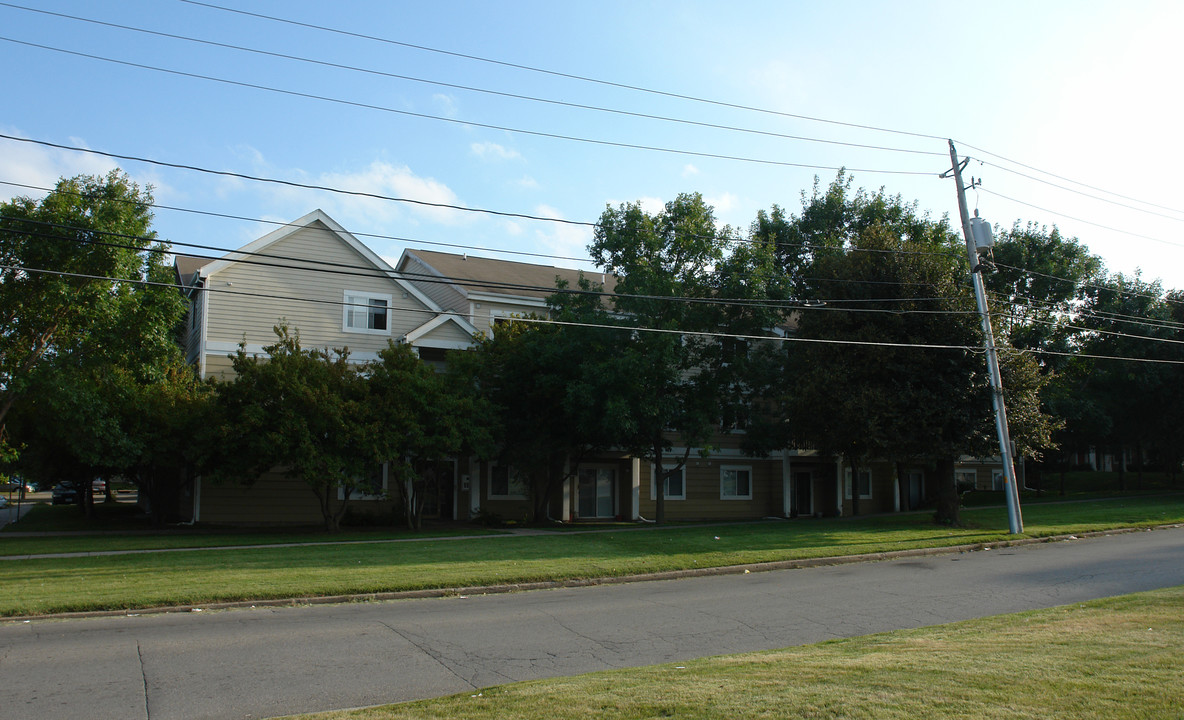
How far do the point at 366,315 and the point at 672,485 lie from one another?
1332 cm

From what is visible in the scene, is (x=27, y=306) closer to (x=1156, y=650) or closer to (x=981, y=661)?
(x=981, y=661)

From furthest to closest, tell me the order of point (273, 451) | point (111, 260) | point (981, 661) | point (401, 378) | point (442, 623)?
point (401, 378) < point (273, 451) < point (111, 260) < point (442, 623) < point (981, 661)

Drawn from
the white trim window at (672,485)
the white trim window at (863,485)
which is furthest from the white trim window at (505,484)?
the white trim window at (863,485)

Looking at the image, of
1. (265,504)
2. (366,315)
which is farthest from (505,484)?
(265,504)

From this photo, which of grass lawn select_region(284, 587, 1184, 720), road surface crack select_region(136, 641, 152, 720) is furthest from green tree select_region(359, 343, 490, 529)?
grass lawn select_region(284, 587, 1184, 720)

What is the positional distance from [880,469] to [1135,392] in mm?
12400

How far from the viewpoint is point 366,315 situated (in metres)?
26.3

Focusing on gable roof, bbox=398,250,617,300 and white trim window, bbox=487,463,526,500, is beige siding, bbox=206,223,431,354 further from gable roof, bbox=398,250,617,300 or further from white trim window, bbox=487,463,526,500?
white trim window, bbox=487,463,526,500

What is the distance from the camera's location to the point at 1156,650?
7301mm

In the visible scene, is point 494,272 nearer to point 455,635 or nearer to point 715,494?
point 715,494

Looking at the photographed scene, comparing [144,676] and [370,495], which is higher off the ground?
[370,495]

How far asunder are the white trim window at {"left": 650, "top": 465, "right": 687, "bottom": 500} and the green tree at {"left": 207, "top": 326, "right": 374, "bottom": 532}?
13.1m

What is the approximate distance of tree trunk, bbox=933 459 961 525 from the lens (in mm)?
24578

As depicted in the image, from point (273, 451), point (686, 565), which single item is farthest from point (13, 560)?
point (686, 565)
